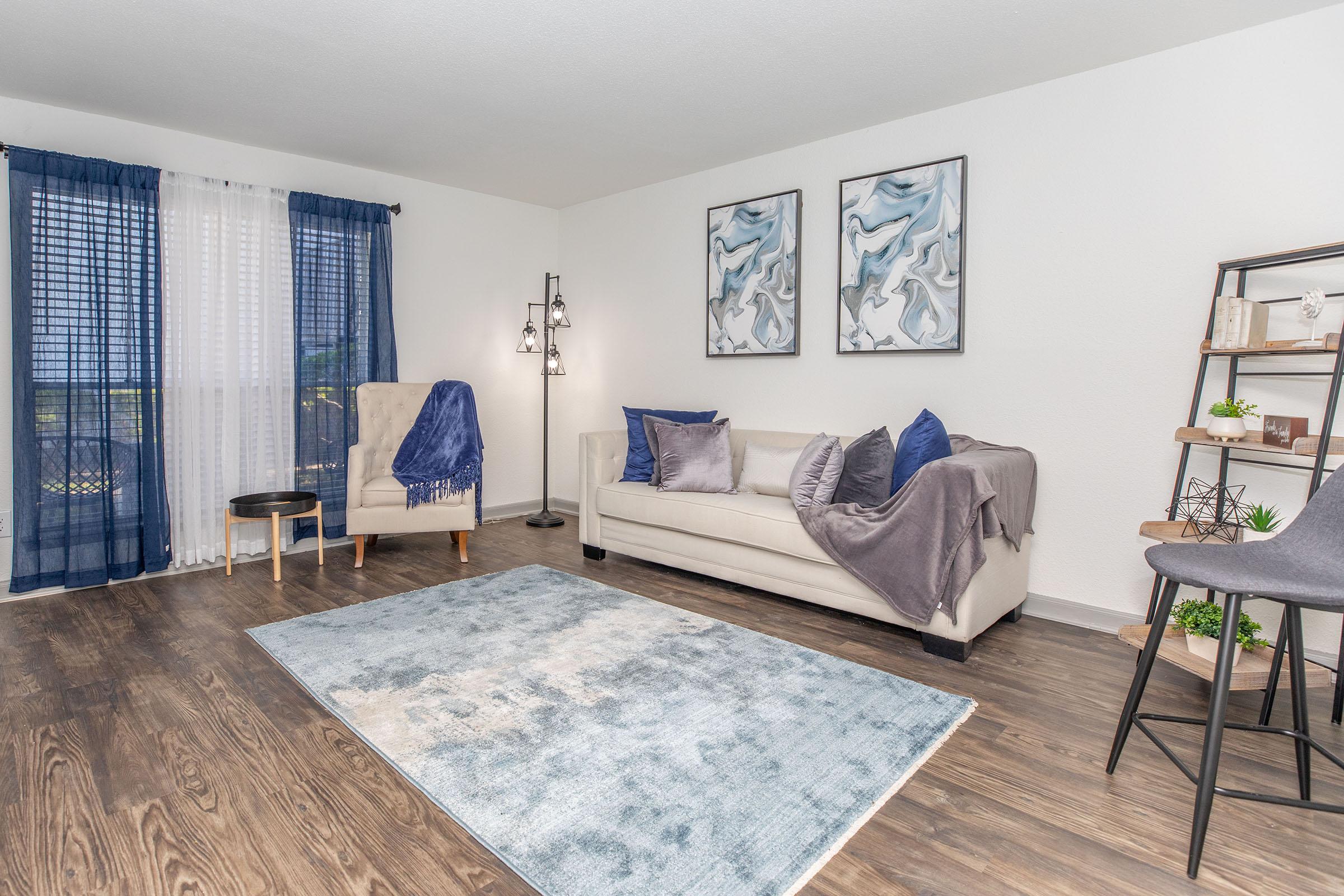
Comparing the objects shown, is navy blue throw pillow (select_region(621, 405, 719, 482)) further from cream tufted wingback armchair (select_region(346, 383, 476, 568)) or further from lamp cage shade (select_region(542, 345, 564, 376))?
lamp cage shade (select_region(542, 345, 564, 376))

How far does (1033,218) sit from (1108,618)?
1903 mm

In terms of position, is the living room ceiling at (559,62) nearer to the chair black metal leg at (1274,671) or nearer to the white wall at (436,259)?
the white wall at (436,259)

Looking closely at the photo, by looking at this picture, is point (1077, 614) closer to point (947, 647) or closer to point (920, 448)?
point (947, 647)

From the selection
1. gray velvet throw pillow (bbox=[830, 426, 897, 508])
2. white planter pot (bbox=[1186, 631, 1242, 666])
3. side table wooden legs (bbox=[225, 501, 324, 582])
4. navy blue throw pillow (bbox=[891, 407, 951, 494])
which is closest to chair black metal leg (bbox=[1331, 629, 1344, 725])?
white planter pot (bbox=[1186, 631, 1242, 666])

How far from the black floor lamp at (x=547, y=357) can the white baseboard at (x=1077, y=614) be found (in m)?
3.31

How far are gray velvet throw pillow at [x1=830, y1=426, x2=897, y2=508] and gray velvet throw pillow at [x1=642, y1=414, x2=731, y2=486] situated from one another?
43.3 inches

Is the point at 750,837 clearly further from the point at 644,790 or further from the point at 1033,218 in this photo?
the point at 1033,218

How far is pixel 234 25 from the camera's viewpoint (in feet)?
9.27

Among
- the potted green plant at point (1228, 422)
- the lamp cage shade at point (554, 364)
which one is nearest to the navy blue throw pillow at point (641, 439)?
the lamp cage shade at point (554, 364)

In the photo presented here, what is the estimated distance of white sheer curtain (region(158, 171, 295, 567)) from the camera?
4.05 m

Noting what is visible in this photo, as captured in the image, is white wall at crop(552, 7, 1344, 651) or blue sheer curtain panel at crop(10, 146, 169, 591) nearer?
white wall at crop(552, 7, 1344, 651)

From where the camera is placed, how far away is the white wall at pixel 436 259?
367 cm

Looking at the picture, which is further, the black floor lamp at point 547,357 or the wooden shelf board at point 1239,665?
the black floor lamp at point 547,357

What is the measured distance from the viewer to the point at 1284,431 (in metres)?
2.46
